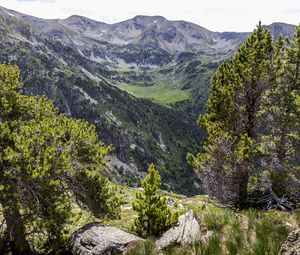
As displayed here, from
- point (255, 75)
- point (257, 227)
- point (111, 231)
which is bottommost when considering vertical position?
point (111, 231)

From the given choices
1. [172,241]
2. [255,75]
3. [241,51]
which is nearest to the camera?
[172,241]

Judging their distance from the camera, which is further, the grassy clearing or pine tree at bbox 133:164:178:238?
pine tree at bbox 133:164:178:238

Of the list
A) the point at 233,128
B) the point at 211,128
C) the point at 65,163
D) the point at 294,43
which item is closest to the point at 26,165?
the point at 65,163

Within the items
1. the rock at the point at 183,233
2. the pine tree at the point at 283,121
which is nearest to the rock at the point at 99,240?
the rock at the point at 183,233

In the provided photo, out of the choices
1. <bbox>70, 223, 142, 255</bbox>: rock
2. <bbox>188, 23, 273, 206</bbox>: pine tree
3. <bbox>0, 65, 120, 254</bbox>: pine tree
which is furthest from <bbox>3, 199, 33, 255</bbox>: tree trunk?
<bbox>188, 23, 273, 206</bbox>: pine tree

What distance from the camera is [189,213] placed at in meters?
13.9

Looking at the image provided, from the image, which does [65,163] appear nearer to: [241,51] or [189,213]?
[189,213]

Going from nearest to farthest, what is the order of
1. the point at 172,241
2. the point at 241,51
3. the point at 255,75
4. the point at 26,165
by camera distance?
the point at 172,241
the point at 26,165
the point at 255,75
the point at 241,51

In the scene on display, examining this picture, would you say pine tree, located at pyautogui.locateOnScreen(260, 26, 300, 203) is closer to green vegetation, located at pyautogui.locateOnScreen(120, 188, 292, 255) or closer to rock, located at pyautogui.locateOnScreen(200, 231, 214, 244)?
green vegetation, located at pyautogui.locateOnScreen(120, 188, 292, 255)

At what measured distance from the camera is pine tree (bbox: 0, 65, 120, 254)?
13609mm

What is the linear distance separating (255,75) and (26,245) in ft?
62.9

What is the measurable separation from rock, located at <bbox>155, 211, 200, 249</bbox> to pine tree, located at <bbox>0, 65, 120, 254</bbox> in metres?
4.49

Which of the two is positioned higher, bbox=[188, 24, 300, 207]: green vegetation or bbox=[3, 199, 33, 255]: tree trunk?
bbox=[188, 24, 300, 207]: green vegetation

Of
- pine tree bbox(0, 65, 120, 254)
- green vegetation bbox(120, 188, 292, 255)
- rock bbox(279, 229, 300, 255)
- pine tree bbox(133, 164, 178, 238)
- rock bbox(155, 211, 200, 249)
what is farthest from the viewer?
pine tree bbox(133, 164, 178, 238)
